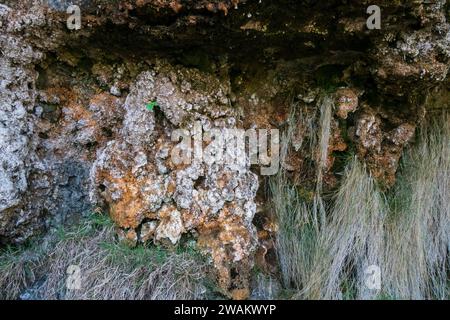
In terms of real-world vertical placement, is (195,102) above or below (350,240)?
above

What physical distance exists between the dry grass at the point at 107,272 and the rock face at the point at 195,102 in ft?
0.29

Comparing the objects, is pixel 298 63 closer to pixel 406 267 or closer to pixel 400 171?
pixel 400 171

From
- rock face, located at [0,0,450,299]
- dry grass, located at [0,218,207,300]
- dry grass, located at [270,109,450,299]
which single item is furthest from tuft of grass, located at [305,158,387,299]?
dry grass, located at [0,218,207,300]

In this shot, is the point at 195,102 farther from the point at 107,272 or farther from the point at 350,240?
the point at 350,240

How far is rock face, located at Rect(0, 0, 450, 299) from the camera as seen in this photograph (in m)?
2.21

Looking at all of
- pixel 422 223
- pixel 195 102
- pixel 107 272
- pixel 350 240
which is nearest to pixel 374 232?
pixel 350 240

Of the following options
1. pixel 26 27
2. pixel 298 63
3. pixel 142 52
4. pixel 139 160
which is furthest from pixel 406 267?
pixel 26 27

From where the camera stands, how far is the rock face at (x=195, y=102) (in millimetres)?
2207

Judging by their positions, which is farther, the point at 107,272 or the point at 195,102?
the point at 195,102

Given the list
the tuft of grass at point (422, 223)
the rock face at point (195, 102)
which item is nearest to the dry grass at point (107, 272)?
the rock face at point (195, 102)

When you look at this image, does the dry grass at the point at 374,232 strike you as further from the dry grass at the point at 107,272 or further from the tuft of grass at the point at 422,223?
the dry grass at the point at 107,272

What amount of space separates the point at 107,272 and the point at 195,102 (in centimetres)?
90

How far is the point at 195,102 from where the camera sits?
2.41 metres

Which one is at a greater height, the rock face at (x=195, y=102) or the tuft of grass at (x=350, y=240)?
the rock face at (x=195, y=102)
